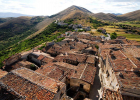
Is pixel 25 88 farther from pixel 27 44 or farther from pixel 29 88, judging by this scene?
pixel 27 44

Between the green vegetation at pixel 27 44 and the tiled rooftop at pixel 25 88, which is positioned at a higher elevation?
the tiled rooftop at pixel 25 88

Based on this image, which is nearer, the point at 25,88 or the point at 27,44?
the point at 25,88

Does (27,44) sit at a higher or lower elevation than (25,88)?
lower

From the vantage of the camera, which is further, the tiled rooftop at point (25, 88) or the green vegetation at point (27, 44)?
the green vegetation at point (27, 44)

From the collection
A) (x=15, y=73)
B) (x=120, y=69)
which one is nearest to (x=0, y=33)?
(x=15, y=73)

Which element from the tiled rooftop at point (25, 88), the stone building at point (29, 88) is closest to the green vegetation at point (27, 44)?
the tiled rooftop at point (25, 88)

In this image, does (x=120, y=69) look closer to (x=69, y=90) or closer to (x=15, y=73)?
(x=69, y=90)

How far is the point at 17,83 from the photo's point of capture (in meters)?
11.5

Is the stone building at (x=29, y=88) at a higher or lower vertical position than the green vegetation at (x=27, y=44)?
higher

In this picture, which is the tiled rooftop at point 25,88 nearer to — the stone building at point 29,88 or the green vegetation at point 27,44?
the stone building at point 29,88

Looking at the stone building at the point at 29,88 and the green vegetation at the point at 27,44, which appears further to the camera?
the green vegetation at the point at 27,44

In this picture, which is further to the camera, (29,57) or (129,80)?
(29,57)

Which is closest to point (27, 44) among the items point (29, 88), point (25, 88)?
point (25, 88)

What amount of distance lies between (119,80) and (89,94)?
300 inches
